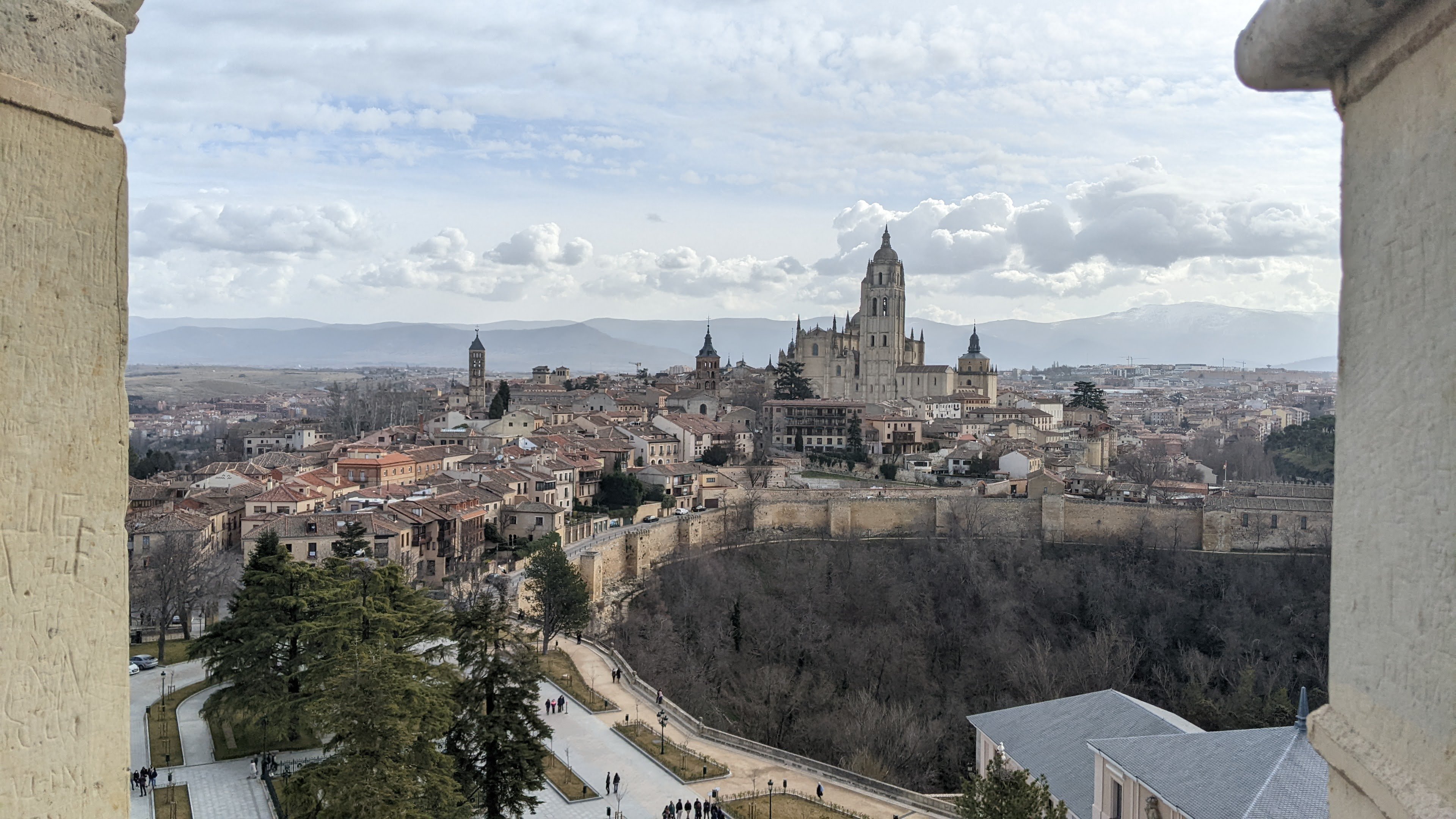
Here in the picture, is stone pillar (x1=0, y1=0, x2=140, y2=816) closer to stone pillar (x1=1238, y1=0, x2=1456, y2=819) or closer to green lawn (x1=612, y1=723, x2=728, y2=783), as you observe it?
stone pillar (x1=1238, y1=0, x2=1456, y2=819)

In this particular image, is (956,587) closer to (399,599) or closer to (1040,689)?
(1040,689)

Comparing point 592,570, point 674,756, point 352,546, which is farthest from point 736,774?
point 592,570

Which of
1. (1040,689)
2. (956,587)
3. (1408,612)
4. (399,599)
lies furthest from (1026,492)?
(1408,612)

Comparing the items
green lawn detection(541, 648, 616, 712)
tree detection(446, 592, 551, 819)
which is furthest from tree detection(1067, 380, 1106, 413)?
tree detection(446, 592, 551, 819)

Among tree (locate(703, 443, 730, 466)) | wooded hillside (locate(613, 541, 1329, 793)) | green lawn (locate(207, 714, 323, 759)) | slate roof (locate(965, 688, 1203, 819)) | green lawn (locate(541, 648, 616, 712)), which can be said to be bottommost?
wooded hillside (locate(613, 541, 1329, 793))

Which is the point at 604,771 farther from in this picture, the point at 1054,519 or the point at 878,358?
the point at 878,358
